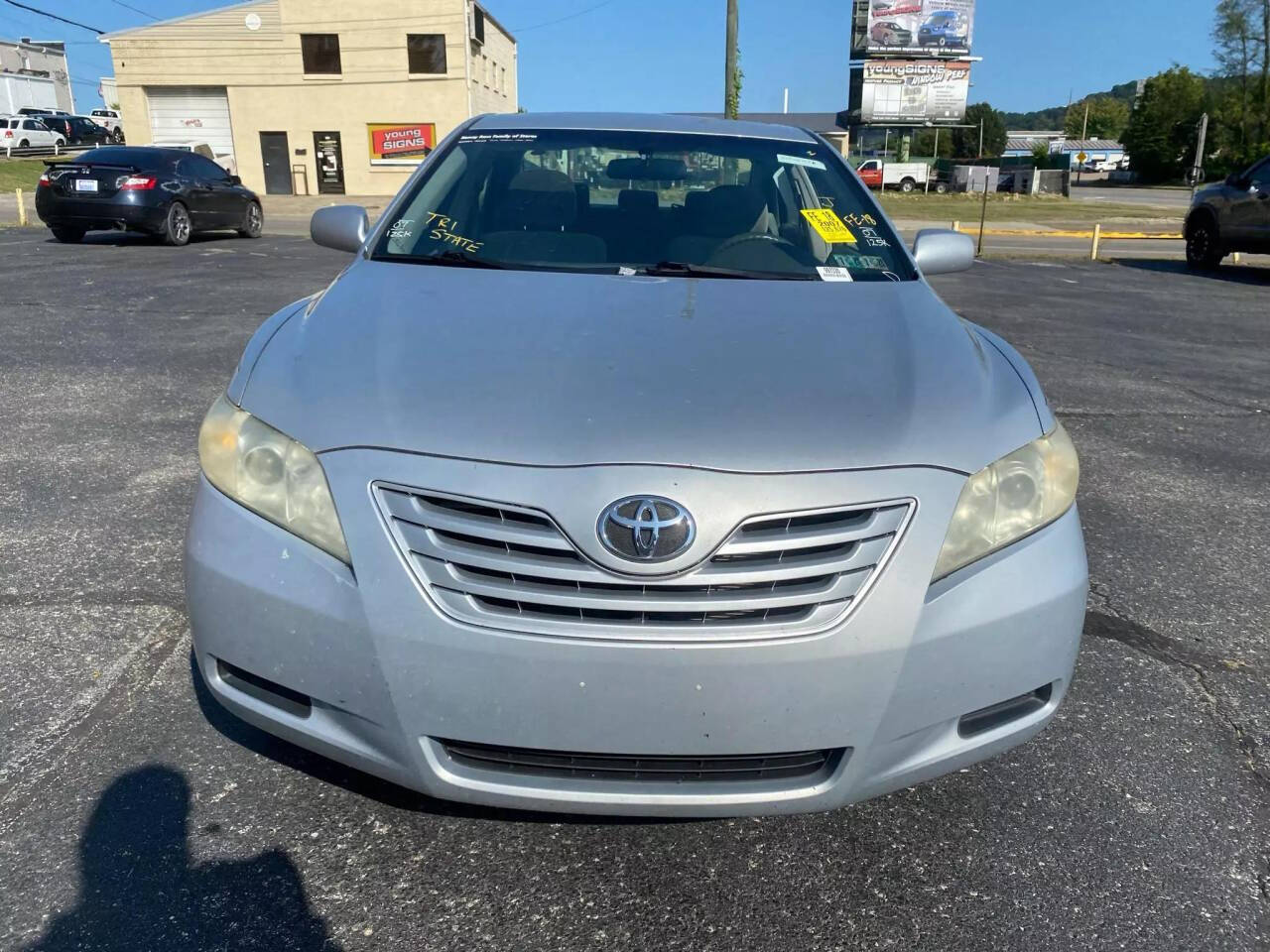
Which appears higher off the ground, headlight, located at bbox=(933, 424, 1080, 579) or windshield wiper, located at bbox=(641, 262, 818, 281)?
windshield wiper, located at bbox=(641, 262, 818, 281)

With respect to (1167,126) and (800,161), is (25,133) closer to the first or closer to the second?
(800,161)

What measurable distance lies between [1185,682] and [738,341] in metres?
1.71

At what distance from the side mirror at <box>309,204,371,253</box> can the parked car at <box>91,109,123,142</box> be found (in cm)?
5451

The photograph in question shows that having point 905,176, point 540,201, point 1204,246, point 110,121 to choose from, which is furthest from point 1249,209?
point 110,121

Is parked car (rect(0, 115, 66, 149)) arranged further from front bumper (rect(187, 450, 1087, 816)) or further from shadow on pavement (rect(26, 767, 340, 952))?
front bumper (rect(187, 450, 1087, 816))

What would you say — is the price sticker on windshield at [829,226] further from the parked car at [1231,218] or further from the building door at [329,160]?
the building door at [329,160]

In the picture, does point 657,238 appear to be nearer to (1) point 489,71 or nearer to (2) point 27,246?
(2) point 27,246

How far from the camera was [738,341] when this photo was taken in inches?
93.3

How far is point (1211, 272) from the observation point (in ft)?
50.8

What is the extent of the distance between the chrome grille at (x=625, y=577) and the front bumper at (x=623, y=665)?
0.03m

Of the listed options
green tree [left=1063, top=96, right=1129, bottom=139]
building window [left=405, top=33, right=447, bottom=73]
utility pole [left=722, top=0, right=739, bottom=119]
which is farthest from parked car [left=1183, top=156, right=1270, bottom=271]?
green tree [left=1063, top=96, right=1129, bottom=139]

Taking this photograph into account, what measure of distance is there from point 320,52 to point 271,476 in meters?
39.2

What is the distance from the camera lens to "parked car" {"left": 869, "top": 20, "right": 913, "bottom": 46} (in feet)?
218

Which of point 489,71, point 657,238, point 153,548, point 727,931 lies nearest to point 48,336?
point 153,548
